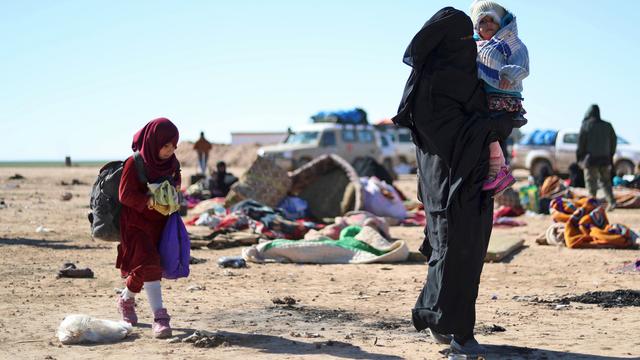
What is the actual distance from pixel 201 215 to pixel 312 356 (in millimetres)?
9417

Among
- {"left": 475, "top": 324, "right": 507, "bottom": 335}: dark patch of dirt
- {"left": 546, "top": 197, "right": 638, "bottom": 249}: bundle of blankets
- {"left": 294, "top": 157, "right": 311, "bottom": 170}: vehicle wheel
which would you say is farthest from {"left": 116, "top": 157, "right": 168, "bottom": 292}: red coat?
{"left": 294, "top": 157, "right": 311, "bottom": 170}: vehicle wheel

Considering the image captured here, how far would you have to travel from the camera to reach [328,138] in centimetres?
2880

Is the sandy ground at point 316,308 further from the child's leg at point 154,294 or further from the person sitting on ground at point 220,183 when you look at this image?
the person sitting on ground at point 220,183

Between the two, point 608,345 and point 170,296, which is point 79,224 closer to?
point 170,296

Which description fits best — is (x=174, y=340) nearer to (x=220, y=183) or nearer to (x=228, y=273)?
(x=228, y=273)

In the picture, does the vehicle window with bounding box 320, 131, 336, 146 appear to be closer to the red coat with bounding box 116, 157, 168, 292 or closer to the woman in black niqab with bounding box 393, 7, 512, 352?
the red coat with bounding box 116, 157, 168, 292

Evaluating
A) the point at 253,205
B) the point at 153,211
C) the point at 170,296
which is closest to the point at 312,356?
the point at 153,211

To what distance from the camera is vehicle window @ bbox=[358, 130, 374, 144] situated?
29.9 meters

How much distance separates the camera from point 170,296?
23.9 feet

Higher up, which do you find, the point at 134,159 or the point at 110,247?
the point at 134,159

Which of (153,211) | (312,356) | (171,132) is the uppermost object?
(171,132)

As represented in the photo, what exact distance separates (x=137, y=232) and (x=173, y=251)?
25cm

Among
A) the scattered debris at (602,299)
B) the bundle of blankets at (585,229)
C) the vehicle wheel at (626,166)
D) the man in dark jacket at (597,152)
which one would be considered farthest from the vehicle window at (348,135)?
the scattered debris at (602,299)

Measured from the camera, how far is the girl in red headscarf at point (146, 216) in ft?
18.5
